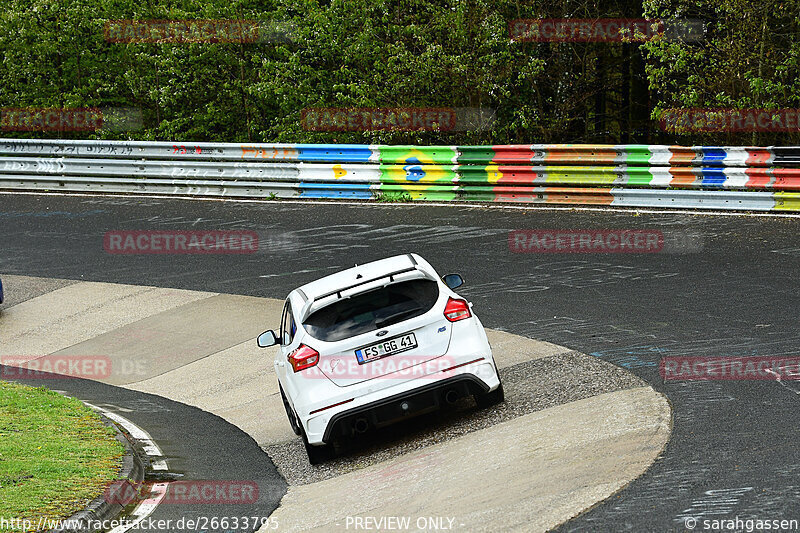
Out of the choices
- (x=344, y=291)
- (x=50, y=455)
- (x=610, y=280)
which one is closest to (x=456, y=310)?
(x=344, y=291)

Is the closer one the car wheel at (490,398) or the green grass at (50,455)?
the green grass at (50,455)

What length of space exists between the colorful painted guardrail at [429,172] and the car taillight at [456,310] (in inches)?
365

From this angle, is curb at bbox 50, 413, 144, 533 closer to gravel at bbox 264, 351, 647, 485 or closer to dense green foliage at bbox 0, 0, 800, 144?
gravel at bbox 264, 351, 647, 485

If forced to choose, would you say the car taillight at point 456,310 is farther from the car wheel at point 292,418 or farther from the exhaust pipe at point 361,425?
the car wheel at point 292,418

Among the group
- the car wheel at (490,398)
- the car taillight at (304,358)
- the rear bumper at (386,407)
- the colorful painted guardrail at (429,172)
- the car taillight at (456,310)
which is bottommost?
the colorful painted guardrail at (429,172)

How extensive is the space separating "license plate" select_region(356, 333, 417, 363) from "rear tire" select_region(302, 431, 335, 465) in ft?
2.92

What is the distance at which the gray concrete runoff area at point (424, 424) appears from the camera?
704cm

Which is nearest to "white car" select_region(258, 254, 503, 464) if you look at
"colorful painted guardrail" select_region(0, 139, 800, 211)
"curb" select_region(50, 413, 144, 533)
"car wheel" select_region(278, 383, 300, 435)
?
"car wheel" select_region(278, 383, 300, 435)

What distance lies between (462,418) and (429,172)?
11366 millimetres

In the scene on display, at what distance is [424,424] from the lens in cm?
939

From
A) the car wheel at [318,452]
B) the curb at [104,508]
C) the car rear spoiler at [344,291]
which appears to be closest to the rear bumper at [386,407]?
the car wheel at [318,452]

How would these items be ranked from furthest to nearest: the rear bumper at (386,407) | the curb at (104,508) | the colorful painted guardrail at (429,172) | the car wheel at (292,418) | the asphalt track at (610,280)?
the colorful painted guardrail at (429,172) → the car wheel at (292,418) → the rear bumper at (386,407) → the curb at (104,508) → the asphalt track at (610,280)

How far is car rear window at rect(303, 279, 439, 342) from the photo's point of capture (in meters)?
8.53

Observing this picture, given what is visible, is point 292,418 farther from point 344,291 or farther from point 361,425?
point 344,291
